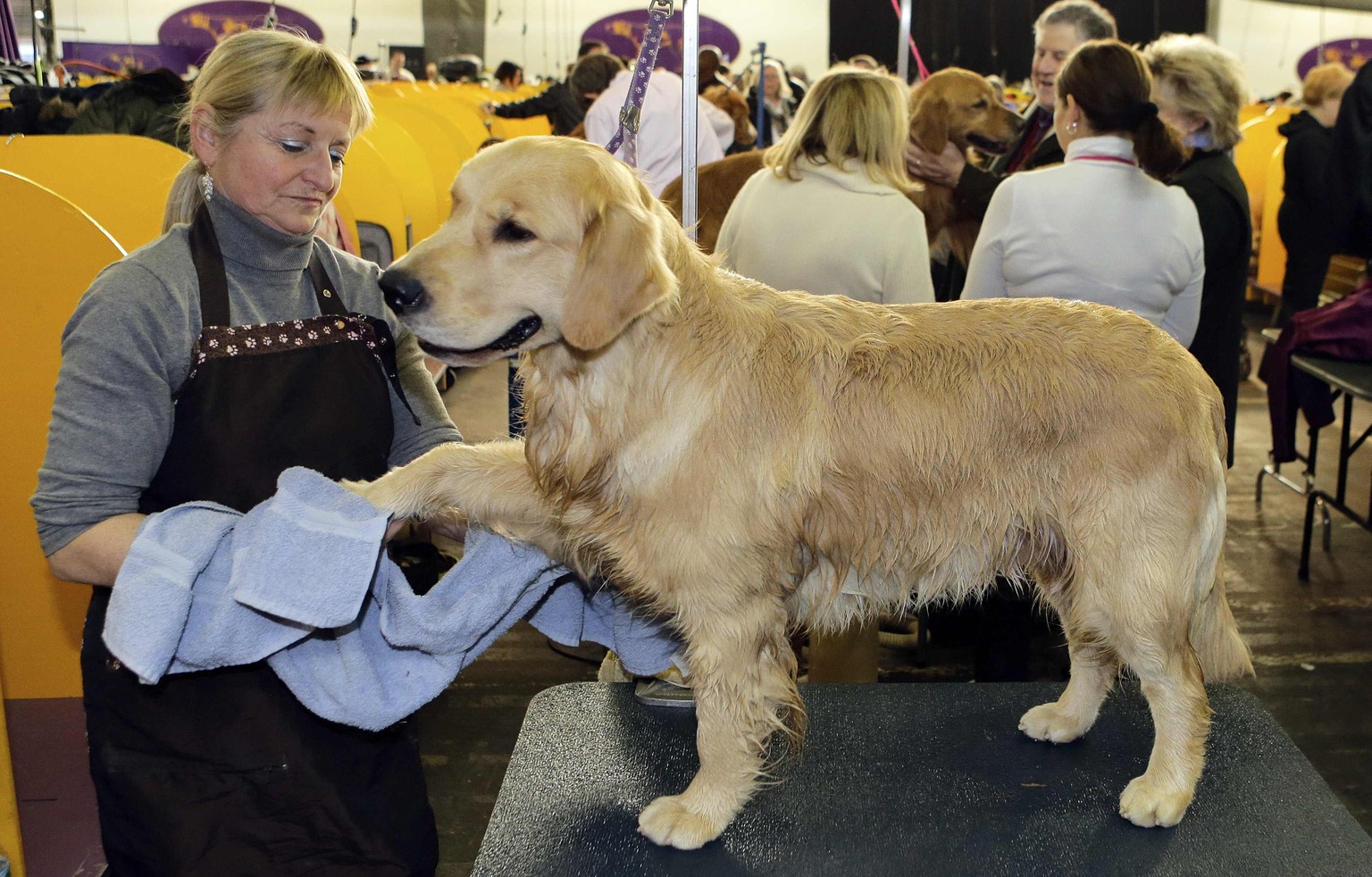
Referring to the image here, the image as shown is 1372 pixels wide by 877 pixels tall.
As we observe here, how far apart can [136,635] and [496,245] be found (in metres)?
0.64

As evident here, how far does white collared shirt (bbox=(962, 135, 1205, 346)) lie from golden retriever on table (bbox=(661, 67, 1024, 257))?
41.8 inches

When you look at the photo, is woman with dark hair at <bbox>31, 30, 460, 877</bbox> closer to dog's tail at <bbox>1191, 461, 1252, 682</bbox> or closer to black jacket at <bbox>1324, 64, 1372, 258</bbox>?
dog's tail at <bbox>1191, 461, 1252, 682</bbox>

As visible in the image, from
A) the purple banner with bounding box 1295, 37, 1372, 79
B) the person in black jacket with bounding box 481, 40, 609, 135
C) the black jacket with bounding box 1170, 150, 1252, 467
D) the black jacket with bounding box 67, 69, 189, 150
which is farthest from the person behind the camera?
the purple banner with bounding box 1295, 37, 1372, 79

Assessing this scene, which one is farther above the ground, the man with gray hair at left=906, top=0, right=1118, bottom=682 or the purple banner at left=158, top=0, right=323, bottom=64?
the purple banner at left=158, top=0, right=323, bottom=64

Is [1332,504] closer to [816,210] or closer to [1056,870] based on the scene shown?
[816,210]

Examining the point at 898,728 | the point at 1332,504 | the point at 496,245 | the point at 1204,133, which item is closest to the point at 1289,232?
the point at 1332,504

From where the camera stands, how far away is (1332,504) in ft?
14.3

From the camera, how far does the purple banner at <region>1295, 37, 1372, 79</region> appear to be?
17.6m

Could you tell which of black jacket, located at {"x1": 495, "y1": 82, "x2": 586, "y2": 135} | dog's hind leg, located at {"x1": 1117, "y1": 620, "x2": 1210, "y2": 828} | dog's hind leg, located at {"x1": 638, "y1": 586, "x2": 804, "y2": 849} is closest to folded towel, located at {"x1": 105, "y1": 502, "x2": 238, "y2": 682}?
dog's hind leg, located at {"x1": 638, "y1": 586, "x2": 804, "y2": 849}

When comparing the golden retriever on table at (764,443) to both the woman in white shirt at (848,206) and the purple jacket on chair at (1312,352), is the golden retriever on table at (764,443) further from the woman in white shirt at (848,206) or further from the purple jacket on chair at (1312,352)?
the purple jacket on chair at (1312,352)

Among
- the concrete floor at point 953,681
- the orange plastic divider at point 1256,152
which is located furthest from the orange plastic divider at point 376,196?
the orange plastic divider at point 1256,152

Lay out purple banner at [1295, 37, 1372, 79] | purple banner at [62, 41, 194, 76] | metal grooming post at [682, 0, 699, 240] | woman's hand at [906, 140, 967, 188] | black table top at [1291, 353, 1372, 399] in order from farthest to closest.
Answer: purple banner at [1295, 37, 1372, 79], purple banner at [62, 41, 194, 76], woman's hand at [906, 140, 967, 188], black table top at [1291, 353, 1372, 399], metal grooming post at [682, 0, 699, 240]

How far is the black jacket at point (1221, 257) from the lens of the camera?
308cm

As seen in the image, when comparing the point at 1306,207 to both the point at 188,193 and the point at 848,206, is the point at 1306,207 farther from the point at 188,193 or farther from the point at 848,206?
the point at 188,193
